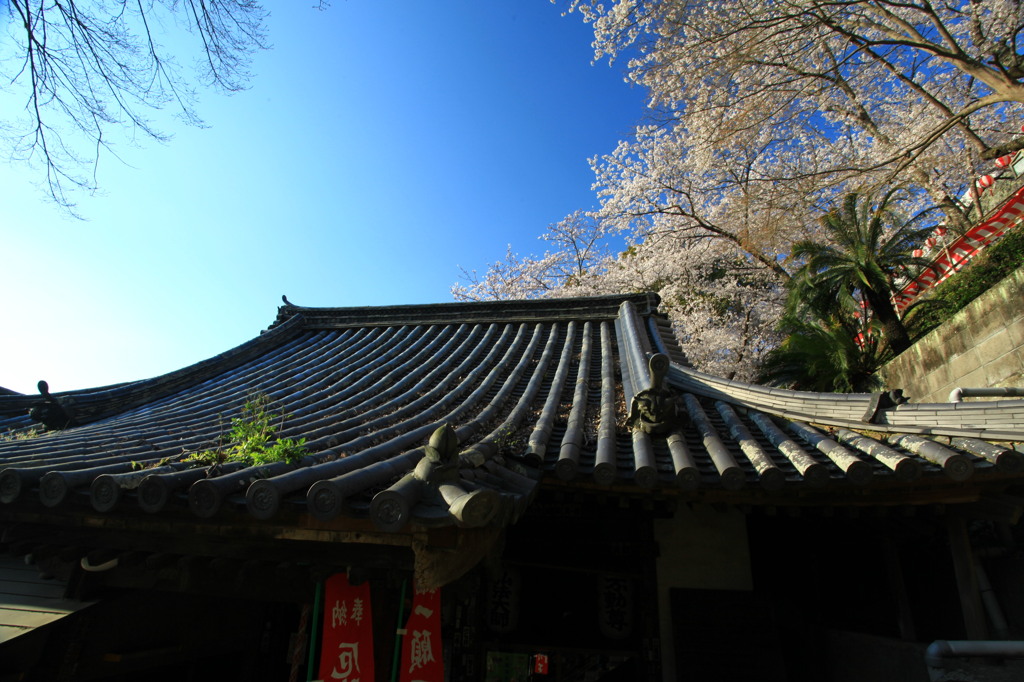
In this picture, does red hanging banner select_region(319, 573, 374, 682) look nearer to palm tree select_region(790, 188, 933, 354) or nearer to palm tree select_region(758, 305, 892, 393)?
palm tree select_region(758, 305, 892, 393)

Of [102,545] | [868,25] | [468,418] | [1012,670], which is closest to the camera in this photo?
[1012,670]

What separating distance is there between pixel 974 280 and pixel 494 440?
1297 centimetres

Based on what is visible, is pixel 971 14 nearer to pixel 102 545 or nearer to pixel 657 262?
pixel 657 262

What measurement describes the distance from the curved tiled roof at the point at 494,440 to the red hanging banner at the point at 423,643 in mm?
932

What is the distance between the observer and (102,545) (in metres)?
3.74

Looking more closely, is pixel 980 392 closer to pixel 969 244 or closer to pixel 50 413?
pixel 50 413

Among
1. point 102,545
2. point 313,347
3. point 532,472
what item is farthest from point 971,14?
point 102,545

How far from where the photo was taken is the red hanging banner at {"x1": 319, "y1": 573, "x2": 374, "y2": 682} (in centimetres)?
353

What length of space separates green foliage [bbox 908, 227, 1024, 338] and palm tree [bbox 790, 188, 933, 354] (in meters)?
0.67

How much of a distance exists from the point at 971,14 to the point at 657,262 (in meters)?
12.9

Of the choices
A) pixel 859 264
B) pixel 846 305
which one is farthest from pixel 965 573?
pixel 846 305

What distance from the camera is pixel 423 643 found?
366 cm

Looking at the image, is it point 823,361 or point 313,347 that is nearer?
point 313,347

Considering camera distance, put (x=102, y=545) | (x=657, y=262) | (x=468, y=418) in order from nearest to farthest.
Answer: (x=102, y=545) < (x=468, y=418) < (x=657, y=262)
